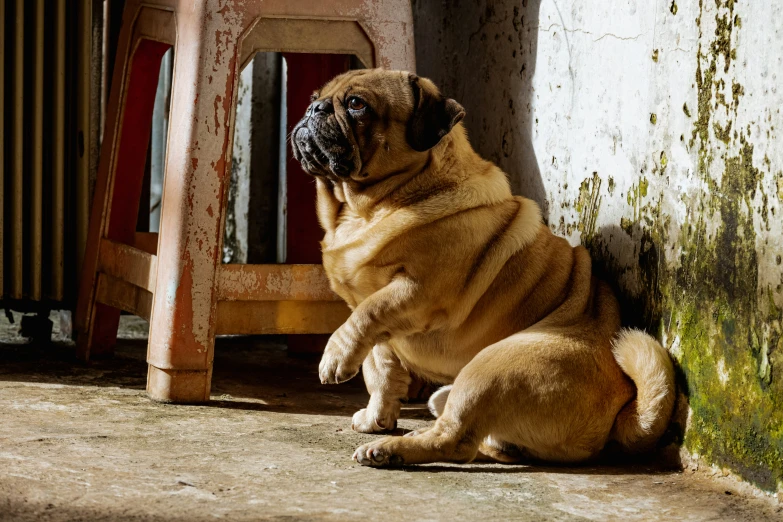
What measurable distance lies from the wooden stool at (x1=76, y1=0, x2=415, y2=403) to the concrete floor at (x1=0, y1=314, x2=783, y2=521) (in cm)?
25

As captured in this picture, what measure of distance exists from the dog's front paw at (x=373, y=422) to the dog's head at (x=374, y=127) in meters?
0.72

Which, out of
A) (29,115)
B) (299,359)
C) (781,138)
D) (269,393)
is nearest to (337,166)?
(269,393)

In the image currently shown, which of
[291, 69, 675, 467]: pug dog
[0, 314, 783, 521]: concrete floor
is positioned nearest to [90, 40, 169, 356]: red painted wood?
[0, 314, 783, 521]: concrete floor

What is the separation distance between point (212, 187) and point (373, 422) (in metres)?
0.91

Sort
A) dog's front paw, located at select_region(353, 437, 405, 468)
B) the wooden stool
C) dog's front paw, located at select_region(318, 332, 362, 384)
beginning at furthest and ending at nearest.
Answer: the wooden stool, dog's front paw, located at select_region(318, 332, 362, 384), dog's front paw, located at select_region(353, 437, 405, 468)

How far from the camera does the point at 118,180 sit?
3865 millimetres

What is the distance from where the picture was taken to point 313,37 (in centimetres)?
328

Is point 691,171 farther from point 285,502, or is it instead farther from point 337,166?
point 285,502

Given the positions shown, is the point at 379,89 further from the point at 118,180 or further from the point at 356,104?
the point at 118,180

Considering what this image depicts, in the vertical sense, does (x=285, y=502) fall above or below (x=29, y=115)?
below

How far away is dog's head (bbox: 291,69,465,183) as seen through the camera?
2914 mm

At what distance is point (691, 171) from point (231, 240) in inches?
116

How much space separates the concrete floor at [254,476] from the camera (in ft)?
7.23

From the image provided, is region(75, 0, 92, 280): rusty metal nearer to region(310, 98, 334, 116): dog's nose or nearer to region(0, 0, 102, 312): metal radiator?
region(0, 0, 102, 312): metal radiator
